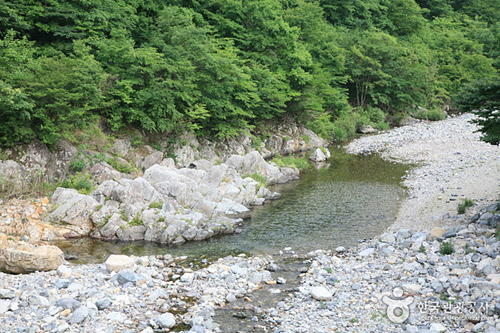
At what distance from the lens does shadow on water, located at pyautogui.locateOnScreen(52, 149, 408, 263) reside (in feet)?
50.4

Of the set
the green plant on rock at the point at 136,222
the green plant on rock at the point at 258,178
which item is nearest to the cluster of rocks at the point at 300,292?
the green plant on rock at the point at 136,222

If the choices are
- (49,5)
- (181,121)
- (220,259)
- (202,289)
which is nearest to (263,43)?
(181,121)

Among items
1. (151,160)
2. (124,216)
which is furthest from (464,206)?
(151,160)

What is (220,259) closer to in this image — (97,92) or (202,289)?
(202,289)

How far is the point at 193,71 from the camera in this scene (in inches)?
1052

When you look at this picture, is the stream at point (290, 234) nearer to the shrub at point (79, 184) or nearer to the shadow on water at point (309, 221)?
the shadow on water at point (309, 221)

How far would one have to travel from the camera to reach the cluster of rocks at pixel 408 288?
912cm

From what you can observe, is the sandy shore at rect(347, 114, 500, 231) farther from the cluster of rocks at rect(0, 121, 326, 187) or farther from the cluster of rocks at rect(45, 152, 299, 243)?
the cluster of rocks at rect(45, 152, 299, 243)

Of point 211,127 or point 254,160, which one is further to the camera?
point 211,127

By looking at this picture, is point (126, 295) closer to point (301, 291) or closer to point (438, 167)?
point (301, 291)

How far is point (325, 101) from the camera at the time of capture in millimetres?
40188

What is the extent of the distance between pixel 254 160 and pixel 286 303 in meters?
14.6

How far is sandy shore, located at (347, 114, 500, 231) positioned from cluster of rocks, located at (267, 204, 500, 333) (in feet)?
8.75

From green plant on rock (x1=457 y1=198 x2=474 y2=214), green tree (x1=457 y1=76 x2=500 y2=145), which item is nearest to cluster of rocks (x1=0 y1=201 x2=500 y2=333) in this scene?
green plant on rock (x1=457 y1=198 x2=474 y2=214)
